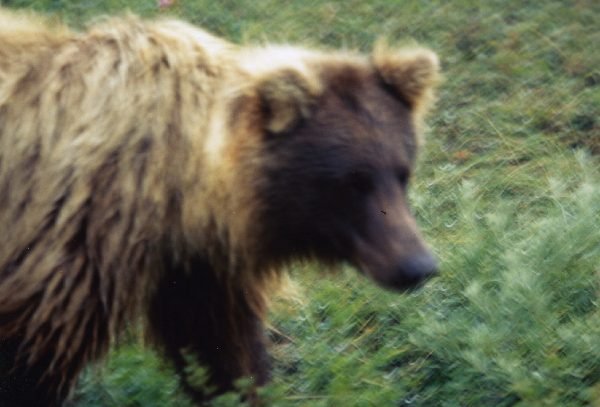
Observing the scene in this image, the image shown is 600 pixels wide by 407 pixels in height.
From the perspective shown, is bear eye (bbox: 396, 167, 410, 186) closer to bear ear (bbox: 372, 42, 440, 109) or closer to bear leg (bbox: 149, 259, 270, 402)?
bear ear (bbox: 372, 42, 440, 109)

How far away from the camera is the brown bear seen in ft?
11.9

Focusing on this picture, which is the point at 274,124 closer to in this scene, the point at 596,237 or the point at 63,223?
the point at 63,223

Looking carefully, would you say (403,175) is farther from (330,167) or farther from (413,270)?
(413,270)

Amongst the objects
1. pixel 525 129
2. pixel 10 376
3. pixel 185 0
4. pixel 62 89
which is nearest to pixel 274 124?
pixel 62 89

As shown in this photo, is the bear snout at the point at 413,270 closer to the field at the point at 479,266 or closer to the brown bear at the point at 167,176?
the brown bear at the point at 167,176

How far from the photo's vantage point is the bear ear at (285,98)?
12.0ft

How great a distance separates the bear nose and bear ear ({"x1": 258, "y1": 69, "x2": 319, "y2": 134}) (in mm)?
609

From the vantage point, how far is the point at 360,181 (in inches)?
146

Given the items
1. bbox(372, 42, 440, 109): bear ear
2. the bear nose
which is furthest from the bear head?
bbox(372, 42, 440, 109): bear ear

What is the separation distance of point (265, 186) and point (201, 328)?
664 mm

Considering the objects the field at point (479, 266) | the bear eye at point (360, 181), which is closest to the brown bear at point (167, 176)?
the bear eye at point (360, 181)

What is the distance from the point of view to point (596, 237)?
489cm

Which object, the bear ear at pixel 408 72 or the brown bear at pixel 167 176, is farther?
the bear ear at pixel 408 72

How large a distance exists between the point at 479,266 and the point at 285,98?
5.64ft
